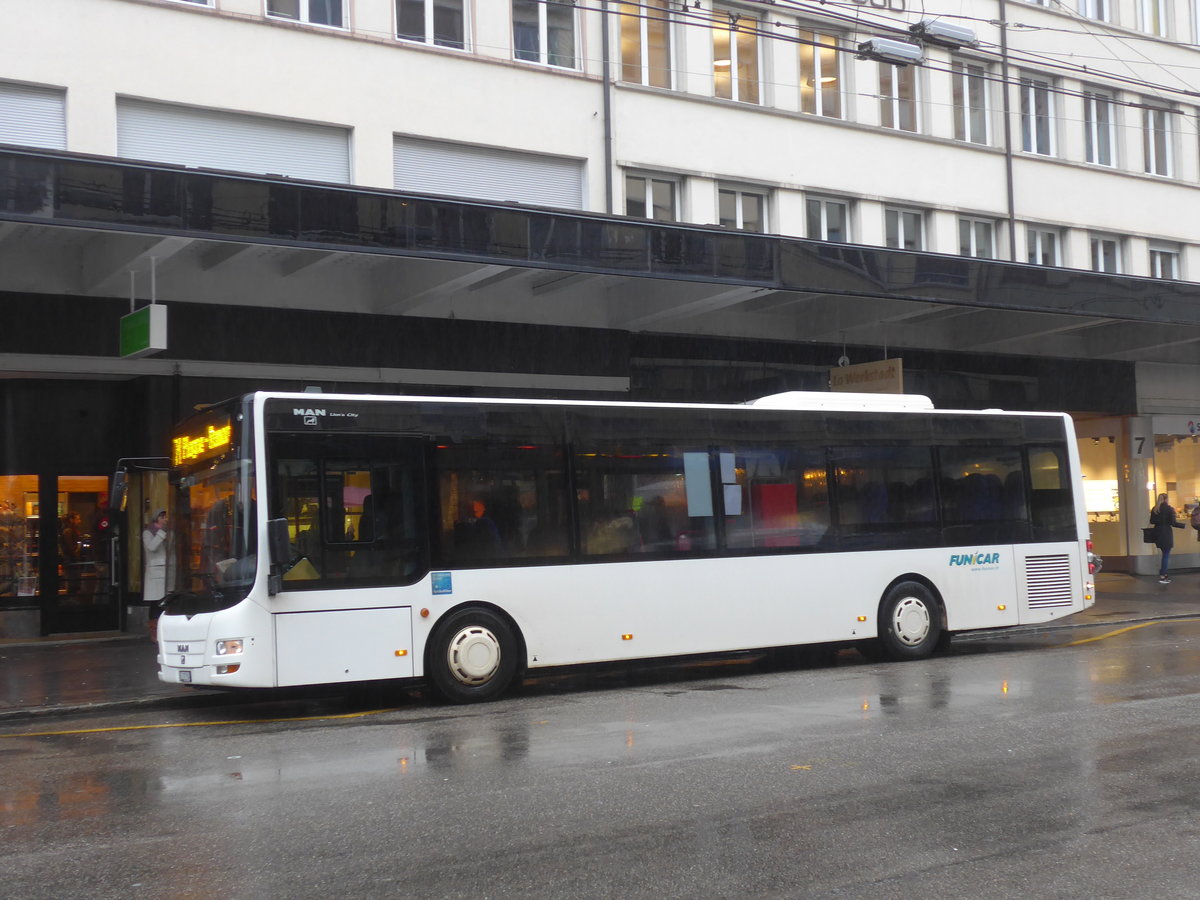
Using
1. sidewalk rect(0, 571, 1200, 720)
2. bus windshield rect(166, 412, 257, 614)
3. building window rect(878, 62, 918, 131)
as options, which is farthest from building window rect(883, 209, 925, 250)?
bus windshield rect(166, 412, 257, 614)

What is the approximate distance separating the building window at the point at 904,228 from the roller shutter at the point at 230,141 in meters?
10.5

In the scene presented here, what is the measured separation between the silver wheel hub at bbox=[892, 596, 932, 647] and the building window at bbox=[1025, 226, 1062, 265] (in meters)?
13.5

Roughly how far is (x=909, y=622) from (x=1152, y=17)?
19914 millimetres

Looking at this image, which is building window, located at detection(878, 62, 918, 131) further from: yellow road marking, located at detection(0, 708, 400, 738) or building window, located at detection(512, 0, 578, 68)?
yellow road marking, located at detection(0, 708, 400, 738)

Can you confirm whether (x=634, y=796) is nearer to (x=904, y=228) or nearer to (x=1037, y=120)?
(x=904, y=228)

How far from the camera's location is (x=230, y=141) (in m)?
17.2

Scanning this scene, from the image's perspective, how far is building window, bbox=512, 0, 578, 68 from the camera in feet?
64.7

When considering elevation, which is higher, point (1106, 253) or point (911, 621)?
point (1106, 253)

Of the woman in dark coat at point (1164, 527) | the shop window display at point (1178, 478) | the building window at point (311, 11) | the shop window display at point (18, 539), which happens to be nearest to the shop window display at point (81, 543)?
the shop window display at point (18, 539)

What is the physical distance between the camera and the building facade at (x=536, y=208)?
1586 cm

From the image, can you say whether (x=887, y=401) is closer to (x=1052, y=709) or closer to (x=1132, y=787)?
(x=1052, y=709)

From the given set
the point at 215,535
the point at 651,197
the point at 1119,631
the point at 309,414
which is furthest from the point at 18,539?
the point at 1119,631

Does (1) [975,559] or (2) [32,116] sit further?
(2) [32,116]

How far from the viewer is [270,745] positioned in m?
9.41
